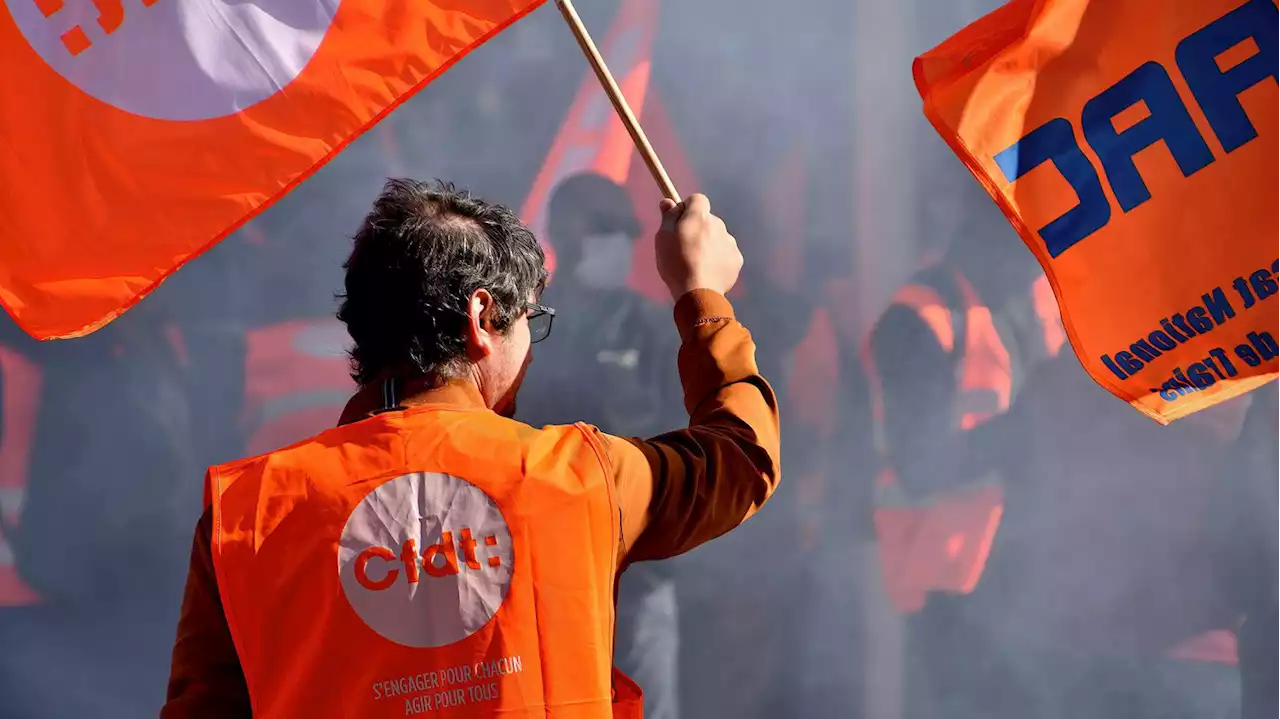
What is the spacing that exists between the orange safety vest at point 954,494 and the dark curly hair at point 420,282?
1.57m

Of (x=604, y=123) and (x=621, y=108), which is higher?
(x=604, y=123)

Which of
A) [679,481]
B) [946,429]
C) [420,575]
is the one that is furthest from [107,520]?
[946,429]

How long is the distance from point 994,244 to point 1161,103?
968 mm

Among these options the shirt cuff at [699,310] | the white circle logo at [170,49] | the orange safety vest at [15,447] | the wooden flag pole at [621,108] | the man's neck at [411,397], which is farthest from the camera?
the orange safety vest at [15,447]

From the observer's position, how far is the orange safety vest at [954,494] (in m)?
2.97

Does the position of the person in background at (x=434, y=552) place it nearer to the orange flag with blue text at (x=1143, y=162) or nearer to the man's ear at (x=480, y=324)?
the man's ear at (x=480, y=324)

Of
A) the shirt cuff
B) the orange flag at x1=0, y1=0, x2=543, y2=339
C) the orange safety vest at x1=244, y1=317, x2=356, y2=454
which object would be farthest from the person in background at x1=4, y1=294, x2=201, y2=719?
the shirt cuff

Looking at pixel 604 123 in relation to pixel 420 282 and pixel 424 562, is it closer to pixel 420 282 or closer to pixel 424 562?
pixel 420 282

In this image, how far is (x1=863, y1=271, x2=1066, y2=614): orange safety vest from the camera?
297 cm

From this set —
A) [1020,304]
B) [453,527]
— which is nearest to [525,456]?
[453,527]

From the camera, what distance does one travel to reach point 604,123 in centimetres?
301

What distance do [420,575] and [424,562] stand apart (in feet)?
0.05

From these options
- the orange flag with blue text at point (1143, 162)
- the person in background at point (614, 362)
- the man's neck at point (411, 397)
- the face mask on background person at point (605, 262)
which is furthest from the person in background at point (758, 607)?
the man's neck at point (411, 397)

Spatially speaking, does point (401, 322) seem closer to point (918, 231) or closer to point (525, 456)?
point (525, 456)
